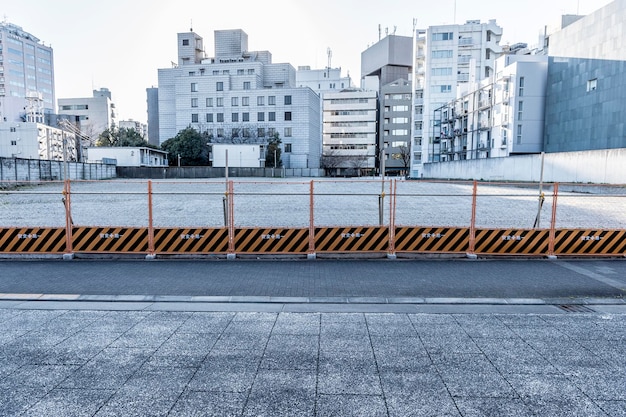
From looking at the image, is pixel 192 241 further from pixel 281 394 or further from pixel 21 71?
pixel 21 71

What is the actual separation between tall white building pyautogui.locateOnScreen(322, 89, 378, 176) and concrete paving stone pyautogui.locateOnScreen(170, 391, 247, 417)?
3969 inches

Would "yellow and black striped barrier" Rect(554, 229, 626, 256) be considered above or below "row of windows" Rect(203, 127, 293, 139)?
below

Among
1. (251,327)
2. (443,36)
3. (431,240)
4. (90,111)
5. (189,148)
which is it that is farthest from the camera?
(90,111)

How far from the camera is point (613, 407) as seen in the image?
372 cm

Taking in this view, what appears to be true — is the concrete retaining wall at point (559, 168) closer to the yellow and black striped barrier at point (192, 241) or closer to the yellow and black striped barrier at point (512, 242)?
the yellow and black striped barrier at point (512, 242)

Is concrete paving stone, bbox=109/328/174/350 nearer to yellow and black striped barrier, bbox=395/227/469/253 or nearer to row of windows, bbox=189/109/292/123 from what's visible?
yellow and black striped barrier, bbox=395/227/469/253

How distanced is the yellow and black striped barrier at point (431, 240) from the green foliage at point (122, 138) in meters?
82.7

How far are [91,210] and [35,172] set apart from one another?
1169 inches

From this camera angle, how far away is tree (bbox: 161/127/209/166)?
8250cm

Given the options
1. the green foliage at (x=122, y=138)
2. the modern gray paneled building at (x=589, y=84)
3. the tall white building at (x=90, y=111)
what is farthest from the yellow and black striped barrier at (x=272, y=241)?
the tall white building at (x=90, y=111)

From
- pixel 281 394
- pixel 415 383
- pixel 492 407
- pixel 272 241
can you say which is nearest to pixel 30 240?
pixel 272 241

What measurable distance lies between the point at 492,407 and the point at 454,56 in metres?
83.9

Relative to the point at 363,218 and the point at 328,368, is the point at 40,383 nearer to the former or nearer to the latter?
the point at 328,368

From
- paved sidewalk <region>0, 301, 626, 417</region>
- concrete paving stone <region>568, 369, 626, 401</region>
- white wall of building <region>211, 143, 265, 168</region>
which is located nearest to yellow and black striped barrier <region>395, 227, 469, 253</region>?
paved sidewalk <region>0, 301, 626, 417</region>
